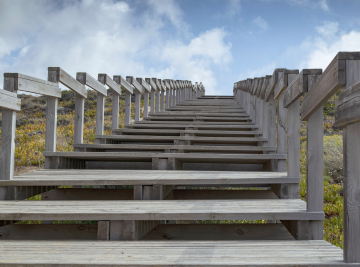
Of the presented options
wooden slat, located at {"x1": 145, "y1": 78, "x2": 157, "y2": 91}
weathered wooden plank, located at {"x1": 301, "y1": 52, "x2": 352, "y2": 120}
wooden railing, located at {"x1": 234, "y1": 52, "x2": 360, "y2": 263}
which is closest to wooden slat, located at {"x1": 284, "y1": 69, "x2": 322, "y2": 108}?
wooden railing, located at {"x1": 234, "y1": 52, "x2": 360, "y2": 263}

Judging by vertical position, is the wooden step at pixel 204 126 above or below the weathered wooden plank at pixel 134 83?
below

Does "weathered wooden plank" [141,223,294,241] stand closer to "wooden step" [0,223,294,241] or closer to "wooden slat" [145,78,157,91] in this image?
"wooden step" [0,223,294,241]

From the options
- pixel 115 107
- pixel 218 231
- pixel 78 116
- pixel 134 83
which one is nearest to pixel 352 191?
pixel 218 231

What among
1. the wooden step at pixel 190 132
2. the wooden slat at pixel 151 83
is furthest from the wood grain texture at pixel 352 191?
the wooden slat at pixel 151 83

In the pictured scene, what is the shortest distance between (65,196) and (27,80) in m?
1.46

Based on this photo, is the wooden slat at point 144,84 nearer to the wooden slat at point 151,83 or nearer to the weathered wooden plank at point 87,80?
the wooden slat at point 151,83

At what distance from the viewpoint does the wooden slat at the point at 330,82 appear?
7.74 feet

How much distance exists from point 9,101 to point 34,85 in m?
0.60

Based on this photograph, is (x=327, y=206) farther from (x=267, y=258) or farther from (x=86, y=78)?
(x=267, y=258)

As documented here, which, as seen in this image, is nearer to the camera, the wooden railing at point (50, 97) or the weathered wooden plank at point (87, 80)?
the wooden railing at point (50, 97)

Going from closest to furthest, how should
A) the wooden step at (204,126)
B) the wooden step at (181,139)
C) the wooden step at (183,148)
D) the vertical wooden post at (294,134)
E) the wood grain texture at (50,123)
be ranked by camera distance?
the vertical wooden post at (294,134) < the wood grain texture at (50,123) < the wooden step at (183,148) < the wooden step at (181,139) < the wooden step at (204,126)

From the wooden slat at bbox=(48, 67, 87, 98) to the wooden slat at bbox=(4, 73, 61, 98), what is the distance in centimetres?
13

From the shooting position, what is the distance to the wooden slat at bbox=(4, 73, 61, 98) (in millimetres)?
4277

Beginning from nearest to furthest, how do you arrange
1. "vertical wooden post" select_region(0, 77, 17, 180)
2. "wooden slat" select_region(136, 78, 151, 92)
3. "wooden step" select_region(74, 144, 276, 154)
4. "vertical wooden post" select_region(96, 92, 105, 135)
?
"vertical wooden post" select_region(0, 77, 17, 180) < "wooden step" select_region(74, 144, 276, 154) < "vertical wooden post" select_region(96, 92, 105, 135) < "wooden slat" select_region(136, 78, 151, 92)
